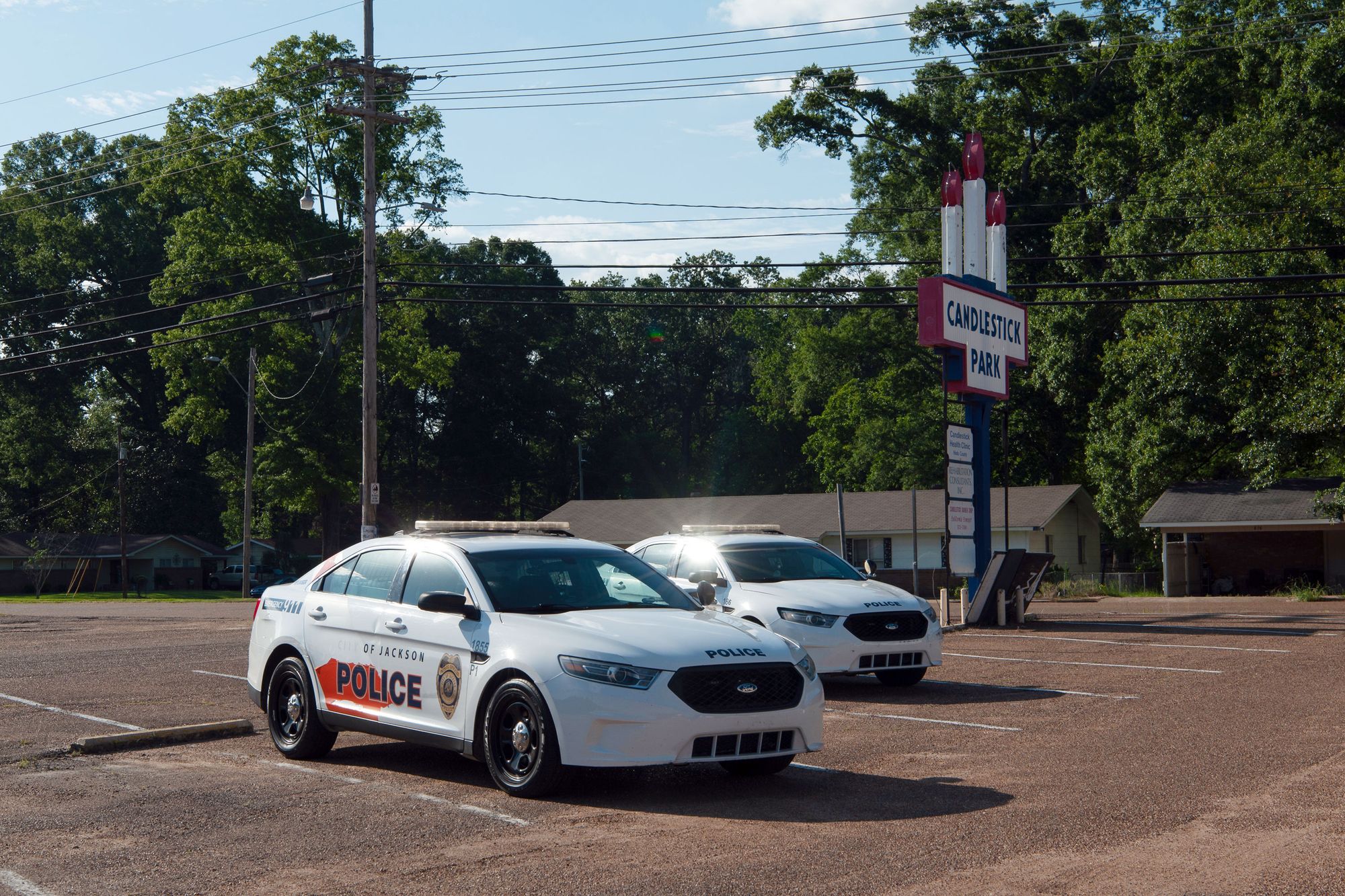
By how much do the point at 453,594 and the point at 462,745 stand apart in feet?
3.06

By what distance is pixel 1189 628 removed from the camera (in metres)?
22.8

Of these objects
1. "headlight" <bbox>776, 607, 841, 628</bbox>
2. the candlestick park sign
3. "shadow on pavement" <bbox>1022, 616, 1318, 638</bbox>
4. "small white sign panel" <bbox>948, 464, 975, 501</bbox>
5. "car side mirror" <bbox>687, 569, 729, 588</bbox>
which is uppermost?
the candlestick park sign

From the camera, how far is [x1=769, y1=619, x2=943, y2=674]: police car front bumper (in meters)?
13.1

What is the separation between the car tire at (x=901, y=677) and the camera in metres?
13.5

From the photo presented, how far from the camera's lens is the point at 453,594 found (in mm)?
8492

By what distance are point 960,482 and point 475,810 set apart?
57.0ft

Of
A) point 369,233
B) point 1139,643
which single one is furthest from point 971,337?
point 369,233

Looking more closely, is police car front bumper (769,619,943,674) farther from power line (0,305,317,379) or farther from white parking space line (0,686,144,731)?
power line (0,305,317,379)

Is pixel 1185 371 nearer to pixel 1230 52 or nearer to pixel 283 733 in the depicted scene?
pixel 1230 52

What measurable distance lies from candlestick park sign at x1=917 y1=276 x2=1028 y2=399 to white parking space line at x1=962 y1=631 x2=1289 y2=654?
16.8 feet

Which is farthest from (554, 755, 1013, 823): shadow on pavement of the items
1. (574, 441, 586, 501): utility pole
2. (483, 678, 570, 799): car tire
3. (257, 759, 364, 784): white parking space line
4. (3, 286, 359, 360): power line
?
(574, 441, 586, 501): utility pole

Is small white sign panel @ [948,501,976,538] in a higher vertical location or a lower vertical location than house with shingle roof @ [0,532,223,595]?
higher

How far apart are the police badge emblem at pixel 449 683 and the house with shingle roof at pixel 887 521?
37694mm

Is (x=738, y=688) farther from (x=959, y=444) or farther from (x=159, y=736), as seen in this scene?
(x=959, y=444)
